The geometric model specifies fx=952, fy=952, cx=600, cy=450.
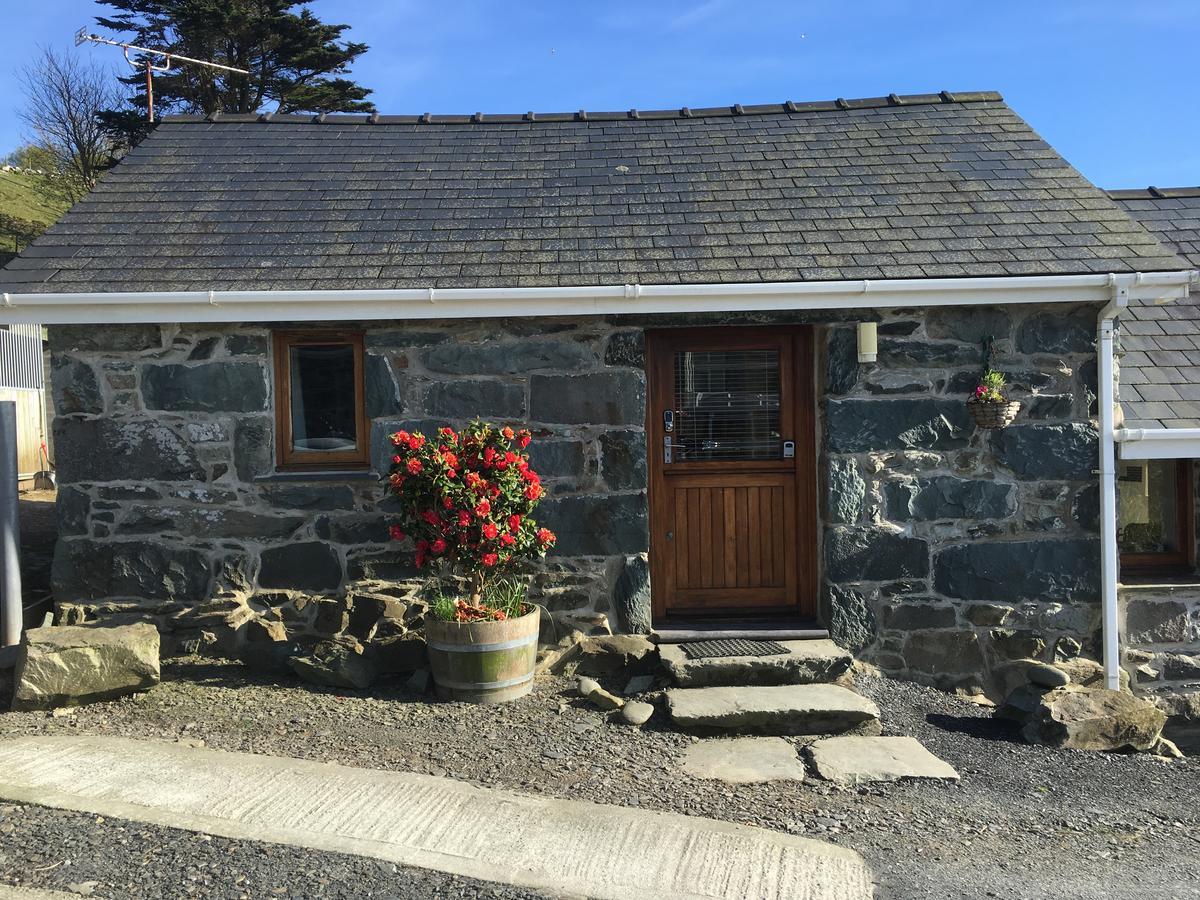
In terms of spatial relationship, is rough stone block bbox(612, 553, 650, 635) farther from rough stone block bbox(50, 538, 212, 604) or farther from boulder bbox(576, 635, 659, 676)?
rough stone block bbox(50, 538, 212, 604)

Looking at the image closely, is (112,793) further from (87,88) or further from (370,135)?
(87,88)

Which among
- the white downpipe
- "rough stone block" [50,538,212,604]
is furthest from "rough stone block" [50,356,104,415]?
the white downpipe

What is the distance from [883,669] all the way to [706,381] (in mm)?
2290

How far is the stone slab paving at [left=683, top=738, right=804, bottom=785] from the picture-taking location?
467 cm

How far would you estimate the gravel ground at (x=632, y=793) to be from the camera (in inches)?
138

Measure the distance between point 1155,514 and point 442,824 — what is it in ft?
19.4

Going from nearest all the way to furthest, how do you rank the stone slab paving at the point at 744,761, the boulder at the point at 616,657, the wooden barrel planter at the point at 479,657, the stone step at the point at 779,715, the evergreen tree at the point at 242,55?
the stone slab paving at the point at 744,761 < the stone step at the point at 779,715 < the wooden barrel planter at the point at 479,657 < the boulder at the point at 616,657 < the evergreen tree at the point at 242,55

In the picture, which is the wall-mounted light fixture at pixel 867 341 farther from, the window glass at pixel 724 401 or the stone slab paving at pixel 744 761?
the stone slab paving at pixel 744 761

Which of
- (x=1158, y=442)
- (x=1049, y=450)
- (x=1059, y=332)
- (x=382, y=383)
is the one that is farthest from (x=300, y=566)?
(x=1158, y=442)

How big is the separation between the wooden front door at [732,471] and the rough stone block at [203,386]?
2.71 meters

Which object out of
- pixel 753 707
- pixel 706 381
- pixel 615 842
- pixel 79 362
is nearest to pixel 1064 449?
pixel 706 381

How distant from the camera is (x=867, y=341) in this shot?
20.5ft

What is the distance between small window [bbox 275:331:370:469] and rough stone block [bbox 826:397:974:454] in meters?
3.19

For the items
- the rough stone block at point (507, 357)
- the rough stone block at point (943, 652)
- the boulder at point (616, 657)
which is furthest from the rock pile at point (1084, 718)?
the rough stone block at point (507, 357)
